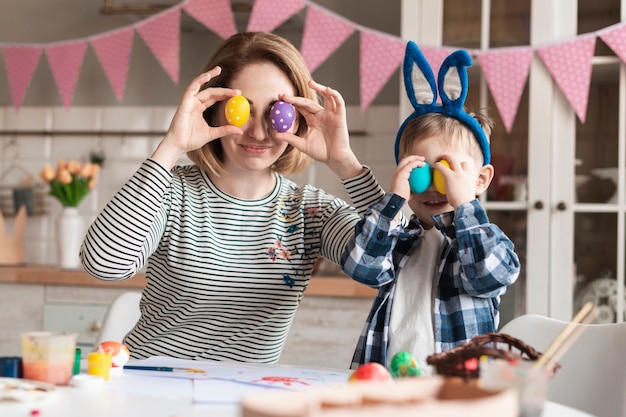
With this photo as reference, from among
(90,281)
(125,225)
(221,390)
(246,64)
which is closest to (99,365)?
(221,390)

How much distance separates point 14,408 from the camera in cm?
88

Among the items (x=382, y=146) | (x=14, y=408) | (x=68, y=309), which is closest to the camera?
(x=14, y=408)

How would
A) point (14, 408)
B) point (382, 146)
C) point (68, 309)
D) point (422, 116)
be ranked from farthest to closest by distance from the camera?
1. point (382, 146)
2. point (68, 309)
3. point (422, 116)
4. point (14, 408)

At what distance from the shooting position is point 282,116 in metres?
1.41

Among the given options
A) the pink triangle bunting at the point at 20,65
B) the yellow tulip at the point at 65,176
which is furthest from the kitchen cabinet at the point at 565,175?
the pink triangle bunting at the point at 20,65

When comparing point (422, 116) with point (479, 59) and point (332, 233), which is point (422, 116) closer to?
point (332, 233)

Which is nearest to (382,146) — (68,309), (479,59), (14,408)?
(479,59)

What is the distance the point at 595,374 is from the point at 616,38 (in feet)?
5.63

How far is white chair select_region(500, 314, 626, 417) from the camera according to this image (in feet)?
4.09

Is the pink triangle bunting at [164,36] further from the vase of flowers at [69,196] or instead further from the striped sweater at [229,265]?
the striped sweater at [229,265]

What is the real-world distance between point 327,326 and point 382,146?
0.82 m

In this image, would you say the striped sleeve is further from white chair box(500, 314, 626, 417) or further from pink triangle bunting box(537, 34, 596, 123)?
pink triangle bunting box(537, 34, 596, 123)

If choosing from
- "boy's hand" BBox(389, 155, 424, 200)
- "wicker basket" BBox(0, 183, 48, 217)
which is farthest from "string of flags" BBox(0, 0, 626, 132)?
"boy's hand" BBox(389, 155, 424, 200)

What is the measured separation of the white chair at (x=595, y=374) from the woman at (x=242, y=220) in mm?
435
